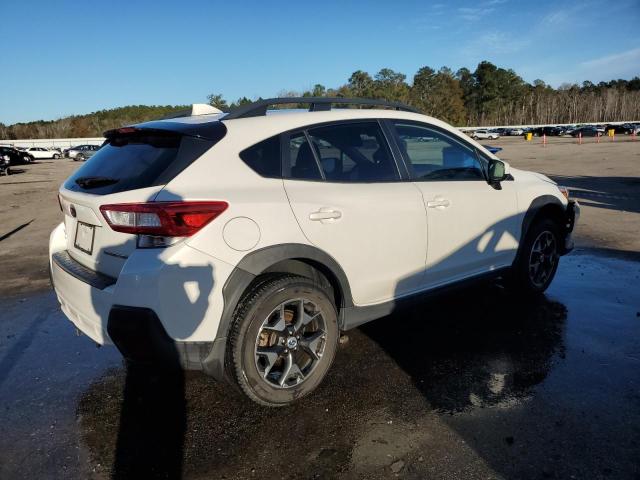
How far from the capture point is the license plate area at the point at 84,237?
2.89 m

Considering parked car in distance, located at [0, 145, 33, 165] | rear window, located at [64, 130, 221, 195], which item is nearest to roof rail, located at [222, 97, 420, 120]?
rear window, located at [64, 130, 221, 195]

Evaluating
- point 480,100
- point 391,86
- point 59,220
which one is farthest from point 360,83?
point 59,220

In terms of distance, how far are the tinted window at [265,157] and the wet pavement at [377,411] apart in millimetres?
1490

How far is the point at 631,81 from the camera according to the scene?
119 meters

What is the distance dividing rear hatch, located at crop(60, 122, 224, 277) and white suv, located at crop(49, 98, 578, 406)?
1 centimetres

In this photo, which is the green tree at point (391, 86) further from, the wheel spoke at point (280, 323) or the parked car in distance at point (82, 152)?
the wheel spoke at point (280, 323)

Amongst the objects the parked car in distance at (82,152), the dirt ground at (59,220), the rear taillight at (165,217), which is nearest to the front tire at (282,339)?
the rear taillight at (165,217)

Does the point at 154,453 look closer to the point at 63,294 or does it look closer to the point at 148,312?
the point at 148,312

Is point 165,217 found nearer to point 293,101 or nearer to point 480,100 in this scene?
point 293,101

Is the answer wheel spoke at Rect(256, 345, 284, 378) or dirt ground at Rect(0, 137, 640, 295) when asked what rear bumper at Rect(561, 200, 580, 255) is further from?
wheel spoke at Rect(256, 345, 284, 378)

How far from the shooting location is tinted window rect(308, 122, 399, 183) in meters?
3.24

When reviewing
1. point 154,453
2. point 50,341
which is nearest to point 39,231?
point 50,341

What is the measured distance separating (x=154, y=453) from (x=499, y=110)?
130 meters

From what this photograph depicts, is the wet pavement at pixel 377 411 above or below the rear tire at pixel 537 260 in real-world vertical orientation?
below
